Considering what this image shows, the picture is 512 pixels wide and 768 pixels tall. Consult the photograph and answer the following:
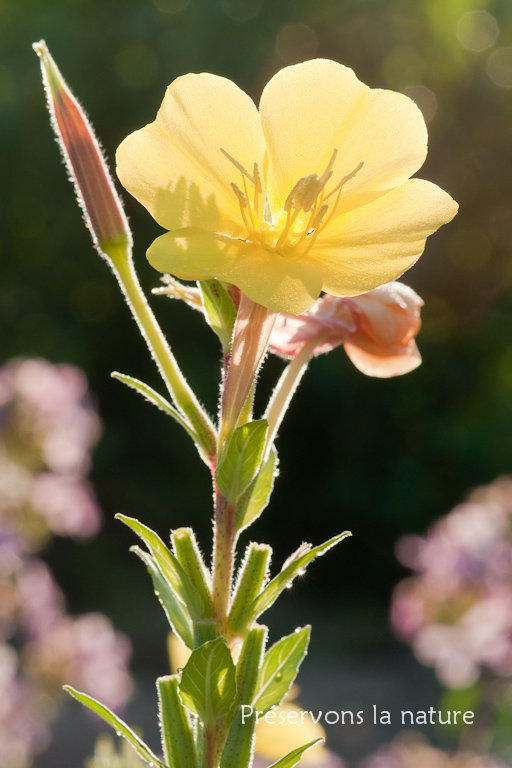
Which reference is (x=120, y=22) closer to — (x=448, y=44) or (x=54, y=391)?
(x=448, y=44)

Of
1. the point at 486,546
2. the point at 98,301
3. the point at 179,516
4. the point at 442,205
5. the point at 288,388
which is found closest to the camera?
the point at 442,205

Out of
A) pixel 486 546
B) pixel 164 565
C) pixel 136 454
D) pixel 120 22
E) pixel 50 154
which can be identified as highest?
pixel 120 22

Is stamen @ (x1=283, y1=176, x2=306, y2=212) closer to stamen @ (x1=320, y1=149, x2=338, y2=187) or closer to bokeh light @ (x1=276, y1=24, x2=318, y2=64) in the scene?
stamen @ (x1=320, y1=149, x2=338, y2=187)

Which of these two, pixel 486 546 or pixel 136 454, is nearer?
pixel 486 546

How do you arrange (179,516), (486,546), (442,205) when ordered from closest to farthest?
(442,205), (486,546), (179,516)

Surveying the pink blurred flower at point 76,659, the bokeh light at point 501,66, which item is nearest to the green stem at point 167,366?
the pink blurred flower at point 76,659

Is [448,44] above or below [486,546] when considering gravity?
above

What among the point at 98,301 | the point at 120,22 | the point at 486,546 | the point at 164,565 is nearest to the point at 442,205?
the point at 164,565

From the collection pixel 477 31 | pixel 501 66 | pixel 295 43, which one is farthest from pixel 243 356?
pixel 477 31
